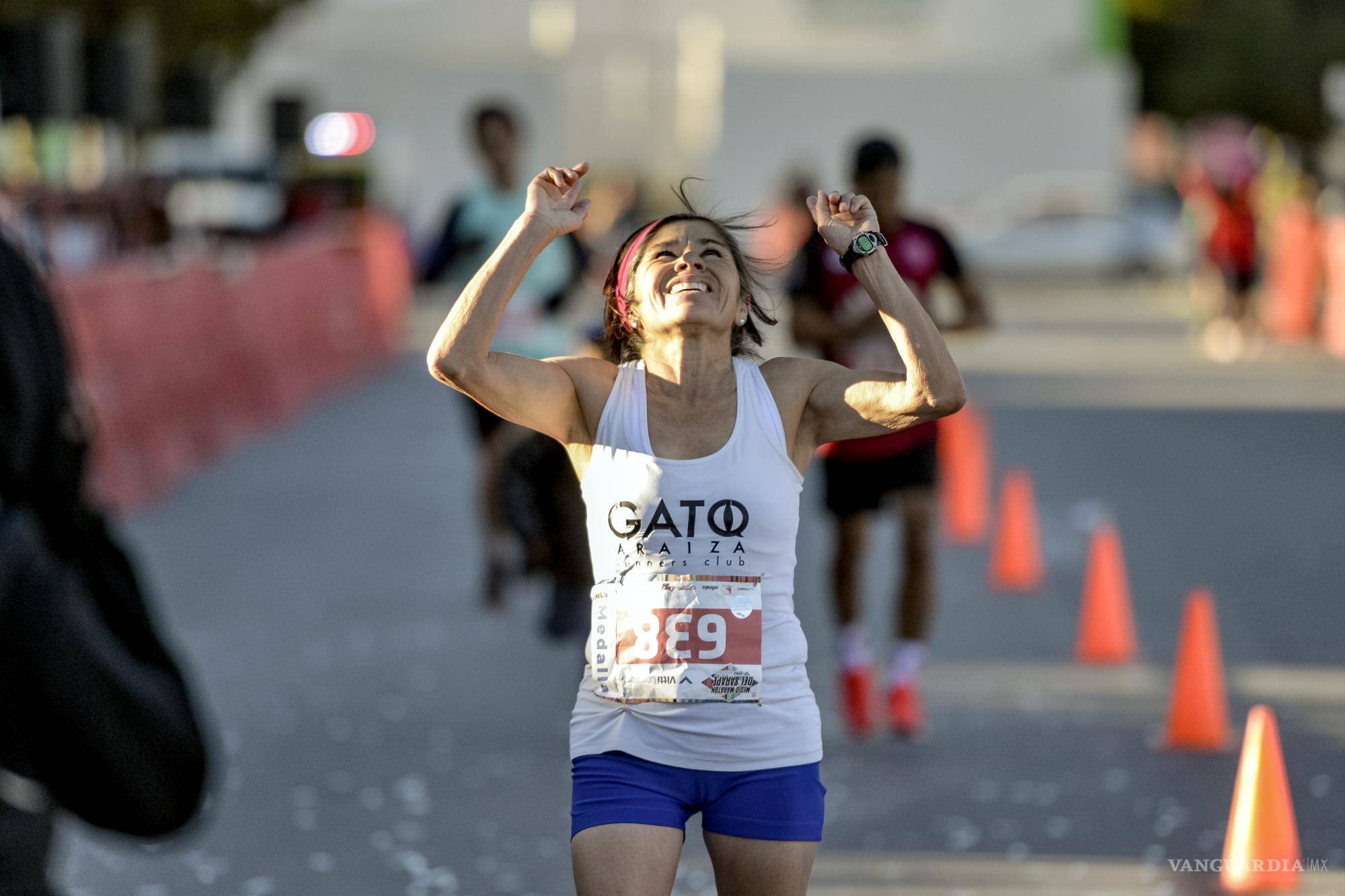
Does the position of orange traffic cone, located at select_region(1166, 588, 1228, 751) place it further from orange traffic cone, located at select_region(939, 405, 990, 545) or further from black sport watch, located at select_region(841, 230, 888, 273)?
orange traffic cone, located at select_region(939, 405, 990, 545)

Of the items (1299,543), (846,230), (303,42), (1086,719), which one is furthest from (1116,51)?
(846,230)

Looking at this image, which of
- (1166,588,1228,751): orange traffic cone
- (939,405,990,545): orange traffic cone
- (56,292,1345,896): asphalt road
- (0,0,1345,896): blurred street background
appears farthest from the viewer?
(939,405,990,545): orange traffic cone

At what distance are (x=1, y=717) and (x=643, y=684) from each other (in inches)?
45.6

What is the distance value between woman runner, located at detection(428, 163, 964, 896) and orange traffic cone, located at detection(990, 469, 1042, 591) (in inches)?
254

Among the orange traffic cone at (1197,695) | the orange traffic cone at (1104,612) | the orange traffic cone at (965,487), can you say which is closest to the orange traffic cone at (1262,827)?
the orange traffic cone at (1197,695)

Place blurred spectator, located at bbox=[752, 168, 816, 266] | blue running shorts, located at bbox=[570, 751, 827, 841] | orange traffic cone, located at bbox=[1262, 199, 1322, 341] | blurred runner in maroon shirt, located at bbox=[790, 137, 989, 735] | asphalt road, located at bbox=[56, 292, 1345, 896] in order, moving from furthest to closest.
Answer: orange traffic cone, located at bbox=[1262, 199, 1322, 341] → blurred spectator, located at bbox=[752, 168, 816, 266] → blurred runner in maroon shirt, located at bbox=[790, 137, 989, 735] → asphalt road, located at bbox=[56, 292, 1345, 896] → blue running shorts, located at bbox=[570, 751, 827, 841]

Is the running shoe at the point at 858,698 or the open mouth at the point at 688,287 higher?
the open mouth at the point at 688,287

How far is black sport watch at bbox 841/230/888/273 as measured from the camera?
4250 millimetres

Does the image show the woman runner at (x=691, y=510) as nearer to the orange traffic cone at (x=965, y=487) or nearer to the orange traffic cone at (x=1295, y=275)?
the orange traffic cone at (x=965, y=487)

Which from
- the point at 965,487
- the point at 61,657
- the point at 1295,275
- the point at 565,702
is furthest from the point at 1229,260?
the point at 61,657

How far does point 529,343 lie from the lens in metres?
8.95

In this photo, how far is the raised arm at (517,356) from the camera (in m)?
4.18

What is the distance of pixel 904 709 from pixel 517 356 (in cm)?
360

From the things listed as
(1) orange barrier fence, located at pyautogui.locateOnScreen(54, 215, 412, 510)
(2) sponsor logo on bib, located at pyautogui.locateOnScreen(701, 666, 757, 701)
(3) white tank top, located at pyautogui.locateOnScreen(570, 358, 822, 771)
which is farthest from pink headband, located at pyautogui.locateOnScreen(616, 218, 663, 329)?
(1) orange barrier fence, located at pyautogui.locateOnScreen(54, 215, 412, 510)
